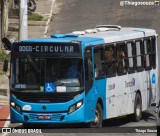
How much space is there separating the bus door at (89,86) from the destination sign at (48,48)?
468mm

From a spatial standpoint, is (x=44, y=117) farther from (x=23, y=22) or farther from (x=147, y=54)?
(x=23, y=22)

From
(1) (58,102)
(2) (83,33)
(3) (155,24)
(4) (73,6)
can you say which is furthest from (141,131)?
(4) (73,6)

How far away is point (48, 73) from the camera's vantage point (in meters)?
21.7

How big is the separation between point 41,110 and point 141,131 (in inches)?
125

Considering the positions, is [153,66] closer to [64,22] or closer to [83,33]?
[83,33]

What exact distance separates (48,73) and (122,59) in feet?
12.0

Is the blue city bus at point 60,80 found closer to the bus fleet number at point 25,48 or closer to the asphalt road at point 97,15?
the bus fleet number at point 25,48

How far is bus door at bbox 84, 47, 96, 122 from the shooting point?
71.6 feet

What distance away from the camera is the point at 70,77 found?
21.6 meters

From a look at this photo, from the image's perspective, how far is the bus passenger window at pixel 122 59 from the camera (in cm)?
2441

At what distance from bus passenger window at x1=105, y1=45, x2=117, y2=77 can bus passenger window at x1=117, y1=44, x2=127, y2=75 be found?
36cm

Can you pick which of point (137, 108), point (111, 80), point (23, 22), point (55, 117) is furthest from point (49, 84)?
point (23, 22)

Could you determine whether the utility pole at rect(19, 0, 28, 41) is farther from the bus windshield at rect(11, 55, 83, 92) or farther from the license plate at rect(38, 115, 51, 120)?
the license plate at rect(38, 115, 51, 120)

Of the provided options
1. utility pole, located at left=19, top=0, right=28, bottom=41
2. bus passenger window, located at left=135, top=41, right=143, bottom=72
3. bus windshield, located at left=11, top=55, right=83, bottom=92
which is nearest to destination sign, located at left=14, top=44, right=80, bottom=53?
bus windshield, located at left=11, top=55, right=83, bottom=92
